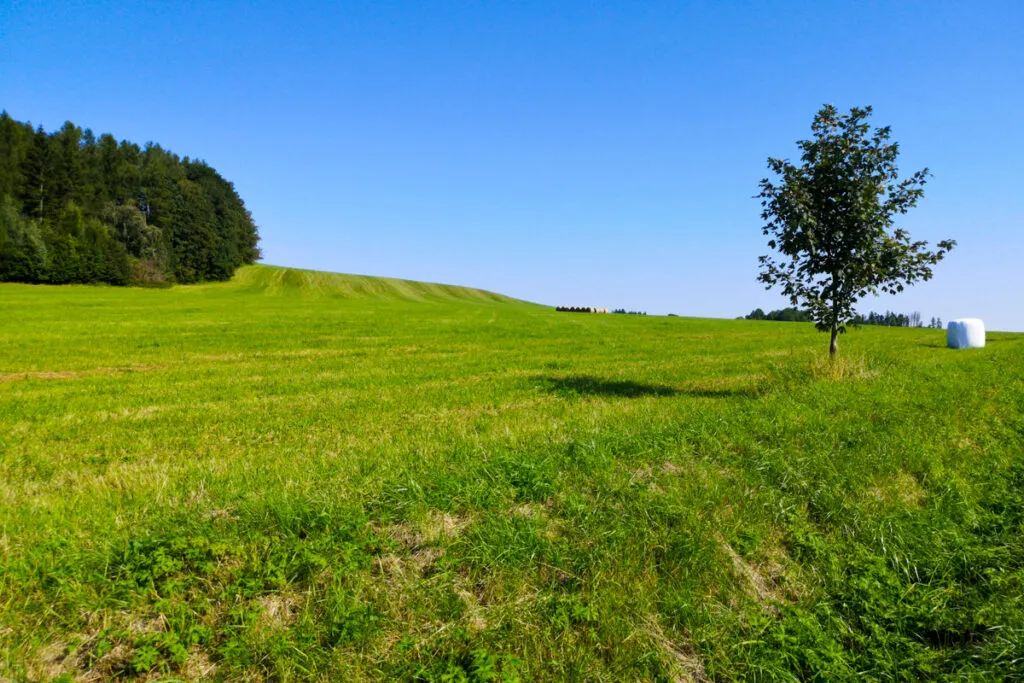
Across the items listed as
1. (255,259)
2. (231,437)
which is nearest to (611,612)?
(231,437)

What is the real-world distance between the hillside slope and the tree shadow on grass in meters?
76.6

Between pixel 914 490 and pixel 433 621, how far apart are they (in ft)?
21.0

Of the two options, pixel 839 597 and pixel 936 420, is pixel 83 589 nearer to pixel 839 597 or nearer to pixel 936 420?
pixel 839 597

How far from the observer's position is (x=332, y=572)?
4.34 m

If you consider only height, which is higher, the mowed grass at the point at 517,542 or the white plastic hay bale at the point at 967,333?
the white plastic hay bale at the point at 967,333

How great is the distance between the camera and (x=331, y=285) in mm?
97312

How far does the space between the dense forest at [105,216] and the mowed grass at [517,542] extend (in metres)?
77.0

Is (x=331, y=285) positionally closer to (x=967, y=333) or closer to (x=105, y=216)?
(x=105, y=216)

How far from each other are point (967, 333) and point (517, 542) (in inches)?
1418

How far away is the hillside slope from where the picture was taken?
9006 cm

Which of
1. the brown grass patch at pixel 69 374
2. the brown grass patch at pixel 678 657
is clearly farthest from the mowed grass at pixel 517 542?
the brown grass patch at pixel 69 374

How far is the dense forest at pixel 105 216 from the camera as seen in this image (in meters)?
68.2

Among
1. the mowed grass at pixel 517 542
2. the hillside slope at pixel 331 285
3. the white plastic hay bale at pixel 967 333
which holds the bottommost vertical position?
the mowed grass at pixel 517 542

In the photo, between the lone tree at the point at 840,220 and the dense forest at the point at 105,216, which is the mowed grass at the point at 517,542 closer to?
the lone tree at the point at 840,220
